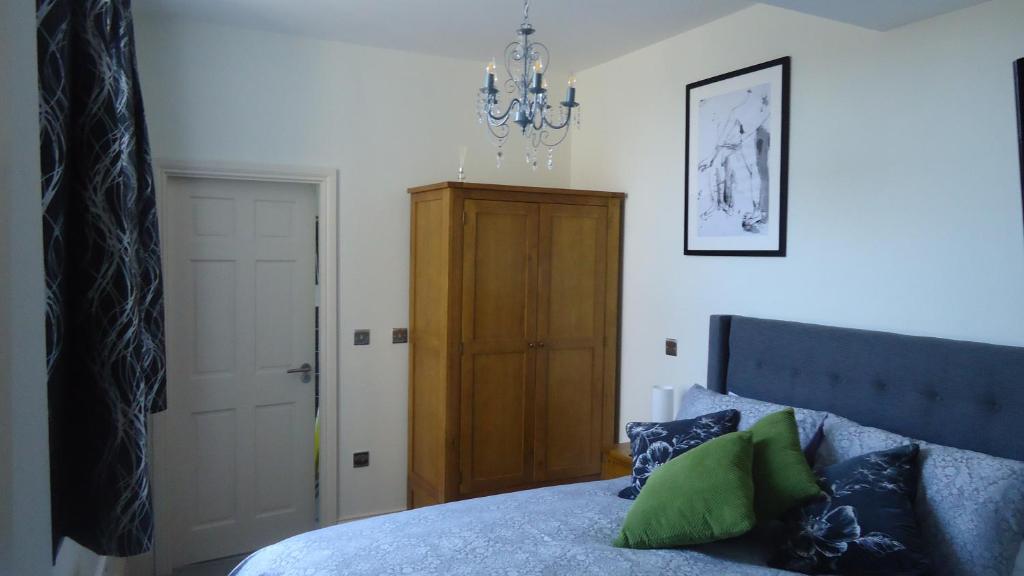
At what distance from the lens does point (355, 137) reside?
3916mm

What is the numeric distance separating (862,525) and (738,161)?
5.89 ft

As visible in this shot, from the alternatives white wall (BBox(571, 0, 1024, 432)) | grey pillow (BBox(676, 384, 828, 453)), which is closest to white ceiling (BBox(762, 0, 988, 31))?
white wall (BBox(571, 0, 1024, 432))

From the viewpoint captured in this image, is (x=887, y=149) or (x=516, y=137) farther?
(x=516, y=137)

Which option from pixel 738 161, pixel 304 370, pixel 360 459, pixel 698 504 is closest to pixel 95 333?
pixel 698 504

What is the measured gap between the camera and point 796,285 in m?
2.96

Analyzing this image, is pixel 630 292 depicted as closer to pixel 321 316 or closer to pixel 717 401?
pixel 717 401

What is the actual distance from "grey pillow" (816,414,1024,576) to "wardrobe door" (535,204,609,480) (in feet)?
6.75

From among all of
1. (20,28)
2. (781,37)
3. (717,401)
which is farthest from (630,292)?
(20,28)

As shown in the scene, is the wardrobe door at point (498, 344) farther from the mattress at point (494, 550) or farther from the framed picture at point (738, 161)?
the mattress at point (494, 550)

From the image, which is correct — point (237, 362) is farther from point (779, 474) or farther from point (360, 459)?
point (779, 474)

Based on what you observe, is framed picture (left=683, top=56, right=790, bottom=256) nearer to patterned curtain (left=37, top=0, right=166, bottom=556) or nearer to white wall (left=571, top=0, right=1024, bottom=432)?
white wall (left=571, top=0, right=1024, bottom=432)

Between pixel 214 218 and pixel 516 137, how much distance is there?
6.10 ft

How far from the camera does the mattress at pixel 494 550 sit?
6.34 feet

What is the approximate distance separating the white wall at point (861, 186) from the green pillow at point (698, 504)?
3.10 feet
